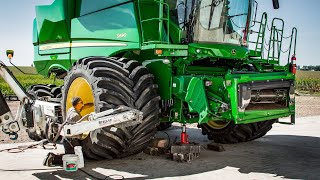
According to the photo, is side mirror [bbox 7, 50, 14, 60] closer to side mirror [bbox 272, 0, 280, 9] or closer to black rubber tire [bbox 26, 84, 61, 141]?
black rubber tire [bbox 26, 84, 61, 141]

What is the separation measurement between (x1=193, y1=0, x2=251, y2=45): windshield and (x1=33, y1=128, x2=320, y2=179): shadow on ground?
6.82ft

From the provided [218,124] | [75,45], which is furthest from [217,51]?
[75,45]

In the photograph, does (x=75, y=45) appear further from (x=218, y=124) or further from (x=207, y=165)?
(x=207, y=165)

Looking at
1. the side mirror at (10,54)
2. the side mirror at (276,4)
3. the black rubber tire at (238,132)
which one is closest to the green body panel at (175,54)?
the side mirror at (276,4)

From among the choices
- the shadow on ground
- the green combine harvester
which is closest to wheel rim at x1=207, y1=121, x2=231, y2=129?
the shadow on ground

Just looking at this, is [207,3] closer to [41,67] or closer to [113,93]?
[113,93]

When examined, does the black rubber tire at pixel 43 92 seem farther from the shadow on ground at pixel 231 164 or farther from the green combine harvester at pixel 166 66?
the shadow on ground at pixel 231 164

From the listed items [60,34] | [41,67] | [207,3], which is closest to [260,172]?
[207,3]

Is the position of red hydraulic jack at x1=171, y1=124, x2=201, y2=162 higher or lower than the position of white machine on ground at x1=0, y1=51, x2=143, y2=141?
lower

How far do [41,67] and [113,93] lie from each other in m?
4.14

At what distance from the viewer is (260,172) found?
5.86 metres

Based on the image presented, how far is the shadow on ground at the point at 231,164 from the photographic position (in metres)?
5.71

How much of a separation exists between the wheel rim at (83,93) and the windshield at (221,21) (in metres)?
1.95

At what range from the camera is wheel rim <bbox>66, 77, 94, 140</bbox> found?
6.15 meters
